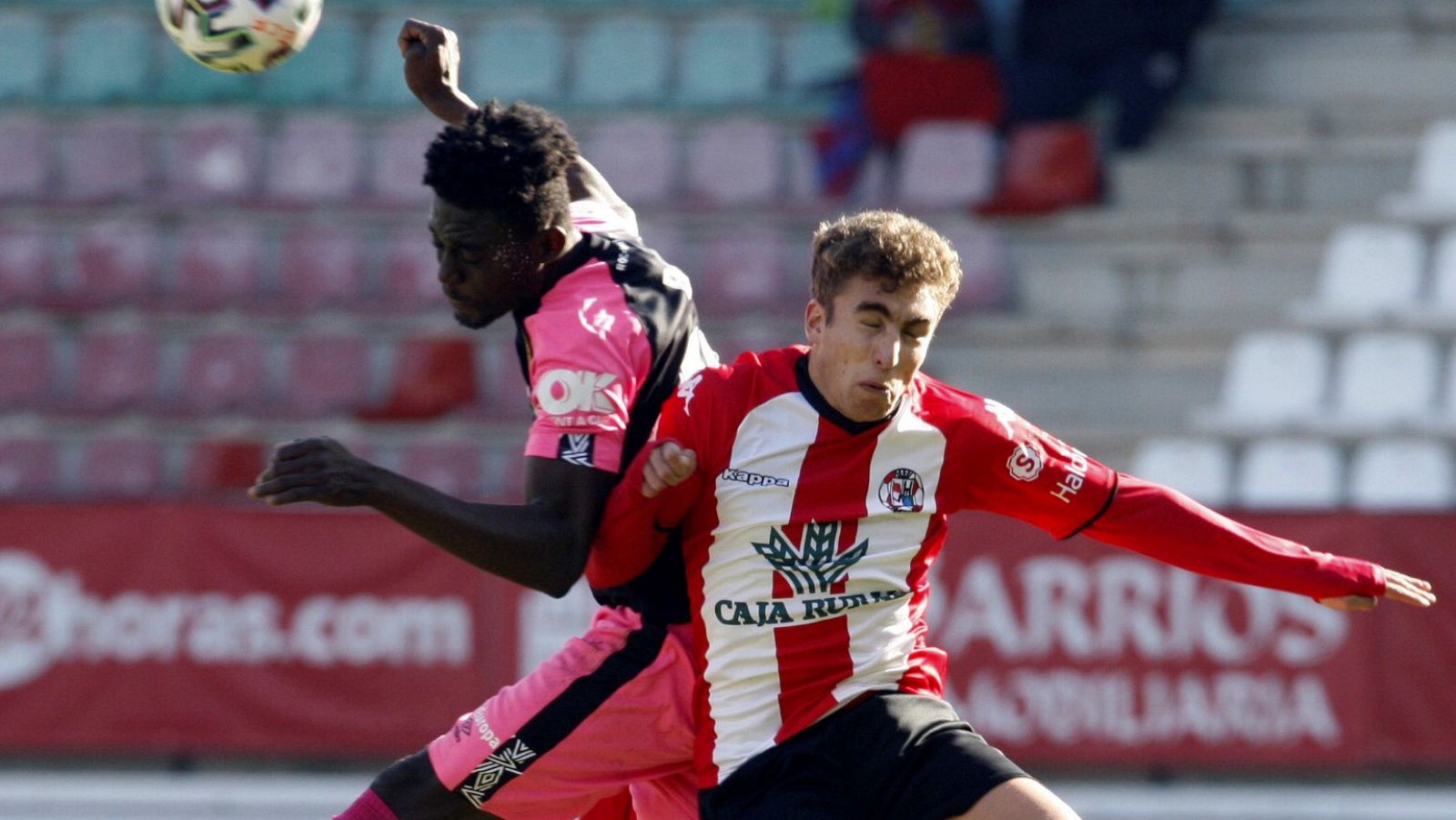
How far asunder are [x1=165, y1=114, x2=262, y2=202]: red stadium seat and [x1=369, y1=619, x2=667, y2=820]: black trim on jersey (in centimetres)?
1062

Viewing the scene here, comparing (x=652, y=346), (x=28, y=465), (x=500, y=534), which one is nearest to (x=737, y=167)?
(x=28, y=465)

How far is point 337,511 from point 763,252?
4089mm

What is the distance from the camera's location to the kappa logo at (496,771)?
14.1 feet

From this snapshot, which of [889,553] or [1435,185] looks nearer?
[889,553]

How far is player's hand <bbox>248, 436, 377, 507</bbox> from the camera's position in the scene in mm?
3680

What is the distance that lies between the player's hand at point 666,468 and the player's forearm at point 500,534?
0.65ft

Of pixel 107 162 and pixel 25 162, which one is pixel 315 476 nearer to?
pixel 107 162

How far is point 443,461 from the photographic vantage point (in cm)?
1257

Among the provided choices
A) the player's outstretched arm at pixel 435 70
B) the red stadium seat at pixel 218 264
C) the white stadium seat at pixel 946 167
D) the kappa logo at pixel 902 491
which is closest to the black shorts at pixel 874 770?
the kappa logo at pixel 902 491

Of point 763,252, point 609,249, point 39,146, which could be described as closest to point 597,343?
point 609,249

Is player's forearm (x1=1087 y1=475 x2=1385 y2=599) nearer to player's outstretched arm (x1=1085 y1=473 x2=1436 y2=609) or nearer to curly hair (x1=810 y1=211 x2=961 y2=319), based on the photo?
player's outstretched arm (x1=1085 y1=473 x2=1436 y2=609)

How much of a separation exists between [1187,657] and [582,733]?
20.8ft

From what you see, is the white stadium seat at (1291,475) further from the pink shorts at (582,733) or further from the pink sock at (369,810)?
the pink sock at (369,810)

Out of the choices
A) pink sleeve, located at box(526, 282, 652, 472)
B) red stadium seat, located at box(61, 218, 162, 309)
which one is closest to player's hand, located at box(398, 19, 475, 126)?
pink sleeve, located at box(526, 282, 652, 472)
